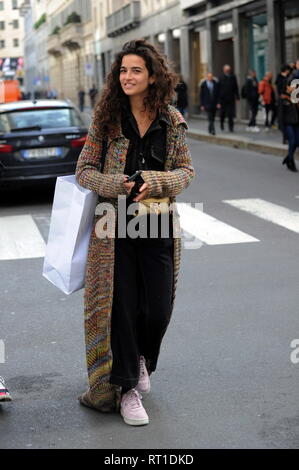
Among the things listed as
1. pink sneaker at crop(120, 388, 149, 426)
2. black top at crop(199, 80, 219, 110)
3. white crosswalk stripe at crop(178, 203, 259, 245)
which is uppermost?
black top at crop(199, 80, 219, 110)

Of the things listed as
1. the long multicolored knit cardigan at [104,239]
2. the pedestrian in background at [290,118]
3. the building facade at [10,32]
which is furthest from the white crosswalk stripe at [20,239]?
the building facade at [10,32]

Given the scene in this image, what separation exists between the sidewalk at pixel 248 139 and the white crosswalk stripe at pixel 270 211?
742 centimetres

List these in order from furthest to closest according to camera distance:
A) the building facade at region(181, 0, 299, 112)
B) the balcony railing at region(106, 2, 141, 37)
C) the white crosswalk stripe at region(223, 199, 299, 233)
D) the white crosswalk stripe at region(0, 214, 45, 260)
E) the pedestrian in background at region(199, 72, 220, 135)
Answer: the balcony railing at region(106, 2, 141, 37) → the building facade at region(181, 0, 299, 112) → the pedestrian in background at region(199, 72, 220, 135) → the white crosswalk stripe at region(223, 199, 299, 233) → the white crosswalk stripe at region(0, 214, 45, 260)

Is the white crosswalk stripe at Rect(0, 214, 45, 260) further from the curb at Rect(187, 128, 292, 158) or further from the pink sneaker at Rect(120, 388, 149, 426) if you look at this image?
the curb at Rect(187, 128, 292, 158)

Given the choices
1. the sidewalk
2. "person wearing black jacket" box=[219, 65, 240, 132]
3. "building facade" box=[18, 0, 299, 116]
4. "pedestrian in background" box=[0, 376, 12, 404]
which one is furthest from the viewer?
"building facade" box=[18, 0, 299, 116]

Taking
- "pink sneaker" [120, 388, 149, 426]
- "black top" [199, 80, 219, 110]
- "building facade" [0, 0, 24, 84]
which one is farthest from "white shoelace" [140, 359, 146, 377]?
"building facade" [0, 0, 24, 84]

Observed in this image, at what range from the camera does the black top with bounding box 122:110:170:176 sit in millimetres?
4629

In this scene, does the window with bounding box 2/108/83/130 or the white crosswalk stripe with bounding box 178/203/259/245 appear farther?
the window with bounding box 2/108/83/130

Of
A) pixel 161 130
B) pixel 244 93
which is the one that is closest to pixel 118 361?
pixel 161 130

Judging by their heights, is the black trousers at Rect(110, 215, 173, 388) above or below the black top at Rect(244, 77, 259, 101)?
Answer: below

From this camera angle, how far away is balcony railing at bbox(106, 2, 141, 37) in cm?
4944

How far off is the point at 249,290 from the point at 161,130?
3213mm
